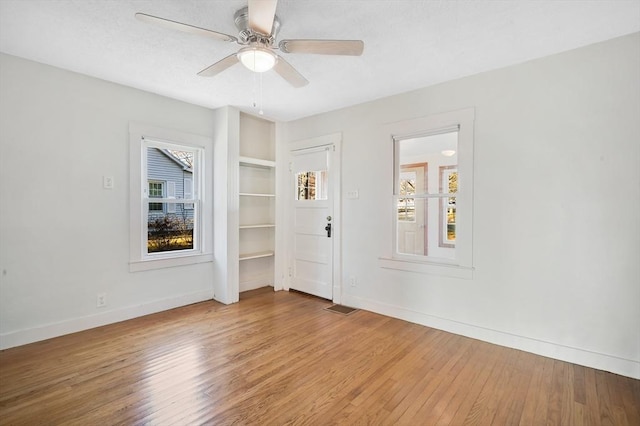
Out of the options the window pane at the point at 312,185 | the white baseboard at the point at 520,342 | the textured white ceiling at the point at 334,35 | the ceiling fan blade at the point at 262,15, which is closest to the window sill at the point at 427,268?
the white baseboard at the point at 520,342

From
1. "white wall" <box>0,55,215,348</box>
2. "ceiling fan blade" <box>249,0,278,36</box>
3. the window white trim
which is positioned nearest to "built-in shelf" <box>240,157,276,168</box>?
the window white trim

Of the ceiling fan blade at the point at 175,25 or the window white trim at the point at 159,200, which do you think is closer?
the ceiling fan blade at the point at 175,25

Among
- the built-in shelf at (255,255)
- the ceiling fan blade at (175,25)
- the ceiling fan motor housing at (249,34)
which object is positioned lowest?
the built-in shelf at (255,255)

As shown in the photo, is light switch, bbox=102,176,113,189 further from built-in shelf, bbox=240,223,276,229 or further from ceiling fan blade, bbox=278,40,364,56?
ceiling fan blade, bbox=278,40,364,56

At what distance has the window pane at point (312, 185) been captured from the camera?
438cm

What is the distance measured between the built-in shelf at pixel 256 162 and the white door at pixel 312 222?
346 millimetres

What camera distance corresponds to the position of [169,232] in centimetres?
394

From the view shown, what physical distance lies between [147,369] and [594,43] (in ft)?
14.7

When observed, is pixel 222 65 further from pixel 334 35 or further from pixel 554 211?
pixel 554 211

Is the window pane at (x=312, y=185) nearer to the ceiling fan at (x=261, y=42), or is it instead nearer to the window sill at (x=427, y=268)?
the window sill at (x=427, y=268)

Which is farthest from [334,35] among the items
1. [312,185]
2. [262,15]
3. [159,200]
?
[159,200]

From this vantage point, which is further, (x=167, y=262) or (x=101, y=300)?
(x=167, y=262)

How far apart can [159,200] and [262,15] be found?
111 inches

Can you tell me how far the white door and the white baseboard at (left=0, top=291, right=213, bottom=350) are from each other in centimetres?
152
